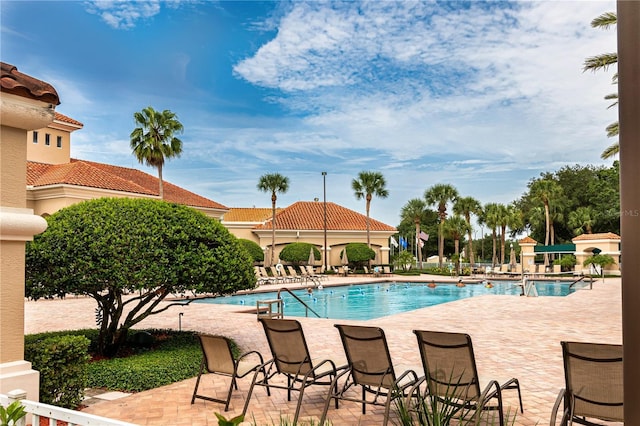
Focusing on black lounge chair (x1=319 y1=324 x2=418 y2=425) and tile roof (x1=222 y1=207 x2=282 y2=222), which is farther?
tile roof (x1=222 y1=207 x2=282 y2=222)

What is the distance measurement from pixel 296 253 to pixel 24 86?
35433 millimetres

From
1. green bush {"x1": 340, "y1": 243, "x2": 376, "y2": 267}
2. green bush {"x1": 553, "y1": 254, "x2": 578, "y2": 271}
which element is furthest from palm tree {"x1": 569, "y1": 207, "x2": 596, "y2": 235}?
green bush {"x1": 340, "y1": 243, "x2": 376, "y2": 267}

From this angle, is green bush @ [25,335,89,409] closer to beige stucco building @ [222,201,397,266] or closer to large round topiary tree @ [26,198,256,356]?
large round topiary tree @ [26,198,256,356]

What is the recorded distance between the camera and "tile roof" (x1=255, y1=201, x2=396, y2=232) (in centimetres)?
4522

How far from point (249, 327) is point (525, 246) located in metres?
35.0

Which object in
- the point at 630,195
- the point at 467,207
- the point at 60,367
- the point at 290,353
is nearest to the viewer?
the point at 630,195

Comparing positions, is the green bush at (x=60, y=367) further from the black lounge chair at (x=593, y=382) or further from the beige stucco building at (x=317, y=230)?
the beige stucco building at (x=317, y=230)

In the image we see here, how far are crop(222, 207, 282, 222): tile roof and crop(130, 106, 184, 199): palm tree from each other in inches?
848

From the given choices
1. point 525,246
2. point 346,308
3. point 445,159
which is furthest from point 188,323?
point 445,159

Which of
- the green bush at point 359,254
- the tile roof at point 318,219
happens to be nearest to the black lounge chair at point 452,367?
the green bush at point 359,254

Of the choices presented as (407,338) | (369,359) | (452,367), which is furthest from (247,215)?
(452,367)

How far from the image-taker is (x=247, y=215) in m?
55.6

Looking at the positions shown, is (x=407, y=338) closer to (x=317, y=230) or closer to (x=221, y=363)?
(x=221, y=363)

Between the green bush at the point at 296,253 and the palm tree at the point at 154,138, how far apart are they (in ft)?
38.3
